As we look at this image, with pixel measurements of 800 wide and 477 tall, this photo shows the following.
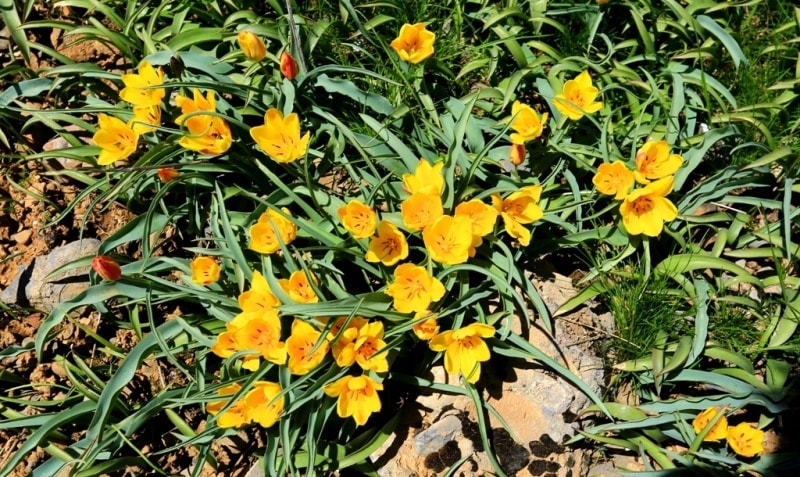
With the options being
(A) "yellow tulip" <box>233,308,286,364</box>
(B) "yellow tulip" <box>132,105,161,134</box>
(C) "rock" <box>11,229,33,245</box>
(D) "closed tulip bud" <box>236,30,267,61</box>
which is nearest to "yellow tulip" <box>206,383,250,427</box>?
(A) "yellow tulip" <box>233,308,286,364</box>

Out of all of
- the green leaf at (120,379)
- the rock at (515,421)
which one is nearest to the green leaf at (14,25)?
the green leaf at (120,379)

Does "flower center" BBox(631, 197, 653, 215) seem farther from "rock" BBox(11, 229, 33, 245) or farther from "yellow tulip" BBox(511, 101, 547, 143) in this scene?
"rock" BBox(11, 229, 33, 245)

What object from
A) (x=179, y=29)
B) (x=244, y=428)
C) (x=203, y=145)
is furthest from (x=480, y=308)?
(x=179, y=29)

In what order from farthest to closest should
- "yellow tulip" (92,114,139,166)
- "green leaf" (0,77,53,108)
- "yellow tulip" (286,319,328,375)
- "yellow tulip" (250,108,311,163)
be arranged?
"green leaf" (0,77,53,108) < "yellow tulip" (92,114,139,166) < "yellow tulip" (250,108,311,163) < "yellow tulip" (286,319,328,375)

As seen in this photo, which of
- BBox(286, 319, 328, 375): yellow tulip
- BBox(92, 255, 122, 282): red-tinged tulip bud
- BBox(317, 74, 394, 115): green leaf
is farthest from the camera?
BBox(317, 74, 394, 115): green leaf

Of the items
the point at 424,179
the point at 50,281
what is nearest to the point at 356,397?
the point at 424,179

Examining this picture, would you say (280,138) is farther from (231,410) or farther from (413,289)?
(231,410)

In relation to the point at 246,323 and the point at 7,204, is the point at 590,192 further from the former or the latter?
the point at 7,204
